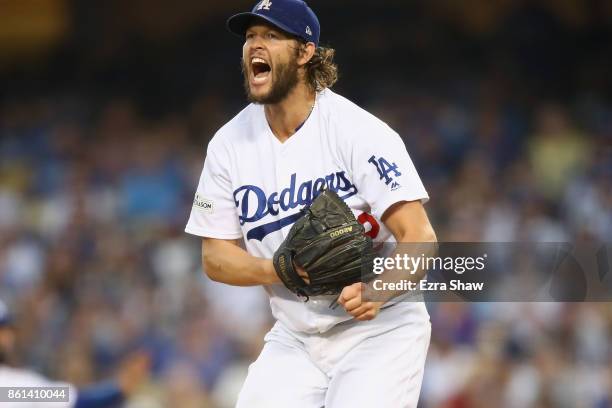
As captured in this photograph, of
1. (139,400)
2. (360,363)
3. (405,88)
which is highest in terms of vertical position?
(405,88)

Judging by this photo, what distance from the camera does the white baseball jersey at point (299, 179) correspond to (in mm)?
3803

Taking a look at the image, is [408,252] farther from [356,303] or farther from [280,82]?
[280,82]

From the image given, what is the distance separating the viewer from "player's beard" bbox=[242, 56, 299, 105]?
3971mm

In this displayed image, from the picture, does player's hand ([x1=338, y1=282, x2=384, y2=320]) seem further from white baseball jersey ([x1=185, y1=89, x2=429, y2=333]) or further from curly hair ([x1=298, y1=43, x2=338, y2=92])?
curly hair ([x1=298, y1=43, x2=338, y2=92])

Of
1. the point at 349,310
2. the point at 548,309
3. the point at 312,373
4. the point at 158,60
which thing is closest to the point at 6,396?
the point at 312,373

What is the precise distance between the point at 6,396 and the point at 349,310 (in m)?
1.63

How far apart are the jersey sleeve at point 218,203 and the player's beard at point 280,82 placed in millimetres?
268

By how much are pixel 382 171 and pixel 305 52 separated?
0.62 meters

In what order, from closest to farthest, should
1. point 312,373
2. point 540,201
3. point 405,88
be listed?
point 312,373 → point 540,201 → point 405,88

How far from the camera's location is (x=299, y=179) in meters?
Answer: 3.96

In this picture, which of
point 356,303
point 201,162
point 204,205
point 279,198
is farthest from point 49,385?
point 201,162

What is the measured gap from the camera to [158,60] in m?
11.0

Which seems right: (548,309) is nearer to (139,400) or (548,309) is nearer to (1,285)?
(139,400)

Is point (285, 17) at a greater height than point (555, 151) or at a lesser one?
lesser
